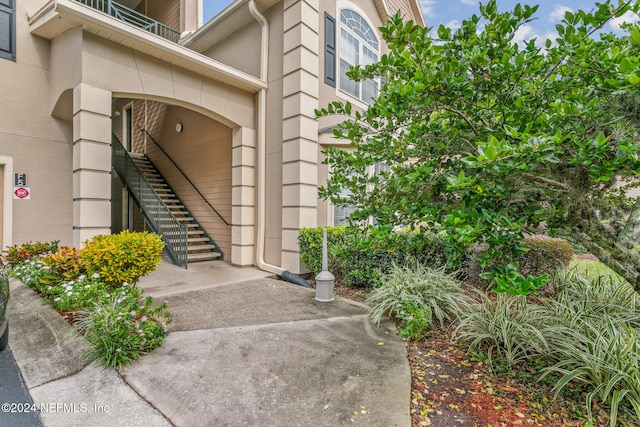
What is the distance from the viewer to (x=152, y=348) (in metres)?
3.11

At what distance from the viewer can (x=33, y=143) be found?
6.40 metres

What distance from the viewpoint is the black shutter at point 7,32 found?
6074mm

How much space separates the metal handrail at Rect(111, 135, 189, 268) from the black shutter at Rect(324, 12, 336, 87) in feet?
15.5

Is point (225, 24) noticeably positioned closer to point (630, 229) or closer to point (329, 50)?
point (329, 50)

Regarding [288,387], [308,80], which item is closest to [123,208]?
[308,80]

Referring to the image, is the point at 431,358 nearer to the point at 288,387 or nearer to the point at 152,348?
the point at 288,387

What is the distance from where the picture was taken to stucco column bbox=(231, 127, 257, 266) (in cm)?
707

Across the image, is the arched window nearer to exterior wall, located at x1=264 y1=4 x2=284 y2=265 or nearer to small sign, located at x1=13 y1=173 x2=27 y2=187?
exterior wall, located at x1=264 y1=4 x2=284 y2=265

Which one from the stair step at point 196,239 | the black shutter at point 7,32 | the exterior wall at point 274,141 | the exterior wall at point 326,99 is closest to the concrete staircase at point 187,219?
the stair step at point 196,239

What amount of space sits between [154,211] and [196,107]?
3.15 m

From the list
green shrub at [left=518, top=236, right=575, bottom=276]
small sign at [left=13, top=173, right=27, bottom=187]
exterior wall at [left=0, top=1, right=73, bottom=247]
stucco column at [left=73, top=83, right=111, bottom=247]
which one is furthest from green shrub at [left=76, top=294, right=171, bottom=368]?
green shrub at [left=518, top=236, right=575, bottom=276]

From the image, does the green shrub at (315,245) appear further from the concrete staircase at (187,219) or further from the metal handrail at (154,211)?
the concrete staircase at (187,219)

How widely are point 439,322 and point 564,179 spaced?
2438 mm

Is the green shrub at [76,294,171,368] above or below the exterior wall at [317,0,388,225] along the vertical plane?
below
